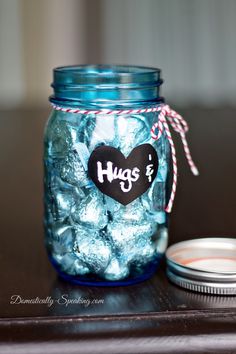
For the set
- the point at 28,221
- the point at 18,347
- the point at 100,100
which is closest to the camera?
the point at 18,347

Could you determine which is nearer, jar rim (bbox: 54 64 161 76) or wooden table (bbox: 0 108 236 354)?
wooden table (bbox: 0 108 236 354)

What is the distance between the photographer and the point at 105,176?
2.50 ft

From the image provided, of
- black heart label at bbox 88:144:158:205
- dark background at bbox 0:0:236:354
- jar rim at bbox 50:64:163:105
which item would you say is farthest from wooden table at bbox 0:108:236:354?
jar rim at bbox 50:64:163:105

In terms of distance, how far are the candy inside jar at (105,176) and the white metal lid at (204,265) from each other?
0.04 meters

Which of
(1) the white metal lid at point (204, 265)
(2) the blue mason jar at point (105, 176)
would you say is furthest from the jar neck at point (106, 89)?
(1) the white metal lid at point (204, 265)

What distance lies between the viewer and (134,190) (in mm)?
773

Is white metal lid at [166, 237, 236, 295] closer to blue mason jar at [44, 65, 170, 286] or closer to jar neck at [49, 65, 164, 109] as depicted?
blue mason jar at [44, 65, 170, 286]

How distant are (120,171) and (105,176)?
0.02 metres

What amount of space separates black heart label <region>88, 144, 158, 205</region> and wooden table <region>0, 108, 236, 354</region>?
11 cm

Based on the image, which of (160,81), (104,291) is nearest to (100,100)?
(160,81)

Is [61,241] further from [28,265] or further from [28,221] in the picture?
[28,221]

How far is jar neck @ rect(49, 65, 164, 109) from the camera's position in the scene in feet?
2.53

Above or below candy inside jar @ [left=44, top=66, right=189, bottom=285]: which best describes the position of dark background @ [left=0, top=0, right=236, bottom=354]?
below

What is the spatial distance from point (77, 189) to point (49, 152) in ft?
0.22
